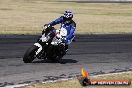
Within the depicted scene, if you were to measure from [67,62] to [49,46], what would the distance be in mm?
1164

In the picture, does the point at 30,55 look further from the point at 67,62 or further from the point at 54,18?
the point at 54,18

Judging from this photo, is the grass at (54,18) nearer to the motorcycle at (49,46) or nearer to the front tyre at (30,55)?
the motorcycle at (49,46)

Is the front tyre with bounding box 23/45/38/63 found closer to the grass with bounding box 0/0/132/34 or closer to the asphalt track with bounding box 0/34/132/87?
the asphalt track with bounding box 0/34/132/87

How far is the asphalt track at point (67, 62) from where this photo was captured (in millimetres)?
13461

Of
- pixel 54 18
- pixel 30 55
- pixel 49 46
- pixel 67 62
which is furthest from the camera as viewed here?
pixel 54 18

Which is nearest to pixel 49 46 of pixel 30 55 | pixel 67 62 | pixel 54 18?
pixel 30 55

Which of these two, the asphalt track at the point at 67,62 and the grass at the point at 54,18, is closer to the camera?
the asphalt track at the point at 67,62

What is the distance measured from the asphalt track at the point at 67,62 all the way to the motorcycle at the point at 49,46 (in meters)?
0.27

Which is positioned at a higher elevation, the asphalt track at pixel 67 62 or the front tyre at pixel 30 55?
the front tyre at pixel 30 55

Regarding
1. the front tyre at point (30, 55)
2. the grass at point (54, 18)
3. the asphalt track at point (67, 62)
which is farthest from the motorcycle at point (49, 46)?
the grass at point (54, 18)

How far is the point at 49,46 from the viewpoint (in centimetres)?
1616

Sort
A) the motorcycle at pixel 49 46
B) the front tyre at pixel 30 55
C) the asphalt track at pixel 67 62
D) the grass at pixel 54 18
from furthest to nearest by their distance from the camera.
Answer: the grass at pixel 54 18
the motorcycle at pixel 49 46
the front tyre at pixel 30 55
the asphalt track at pixel 67 62

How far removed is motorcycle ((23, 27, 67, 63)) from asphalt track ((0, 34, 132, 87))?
267 millimetres

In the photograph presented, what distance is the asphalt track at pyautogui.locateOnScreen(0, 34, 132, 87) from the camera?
1346 centimetres
